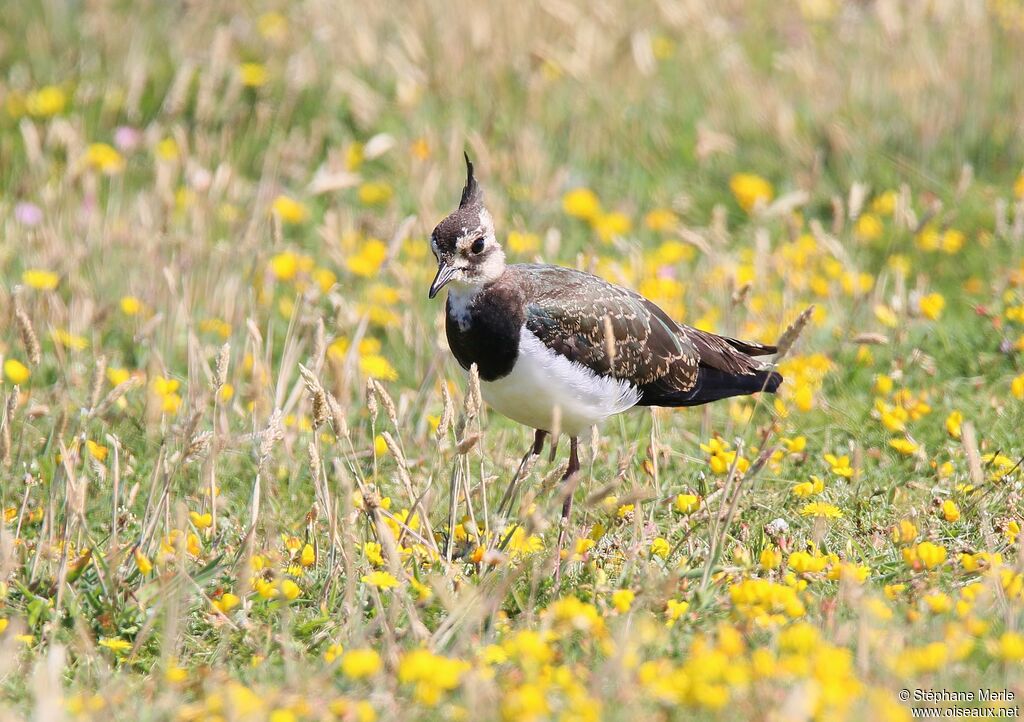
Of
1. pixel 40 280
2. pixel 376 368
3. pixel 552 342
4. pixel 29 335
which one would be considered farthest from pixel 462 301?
pixel 40 280

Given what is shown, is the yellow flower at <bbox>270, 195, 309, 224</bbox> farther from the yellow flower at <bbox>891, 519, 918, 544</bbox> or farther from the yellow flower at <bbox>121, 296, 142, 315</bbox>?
the yellow flower at <bbox>891, 519, 918, 544</bbox>

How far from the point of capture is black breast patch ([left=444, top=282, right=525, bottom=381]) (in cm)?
475

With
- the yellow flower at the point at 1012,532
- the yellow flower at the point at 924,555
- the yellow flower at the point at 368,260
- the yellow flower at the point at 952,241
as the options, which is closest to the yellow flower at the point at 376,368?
the yellow flower at the point at 368,260

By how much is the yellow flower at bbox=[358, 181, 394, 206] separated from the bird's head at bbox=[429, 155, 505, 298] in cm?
290

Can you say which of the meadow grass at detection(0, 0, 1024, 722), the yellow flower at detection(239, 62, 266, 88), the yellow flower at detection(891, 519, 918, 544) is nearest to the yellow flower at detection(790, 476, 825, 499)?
the meadow grass at detection(0, 0, 1024, 722)

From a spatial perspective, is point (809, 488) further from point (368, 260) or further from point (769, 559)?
point (368, 260)

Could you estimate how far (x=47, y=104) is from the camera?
27.3 feet

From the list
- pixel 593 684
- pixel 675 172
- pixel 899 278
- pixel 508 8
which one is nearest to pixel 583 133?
pixel 675 172

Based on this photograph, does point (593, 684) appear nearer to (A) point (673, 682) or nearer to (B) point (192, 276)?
(A) point (673, 682)

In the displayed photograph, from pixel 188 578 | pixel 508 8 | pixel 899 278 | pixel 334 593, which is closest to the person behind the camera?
pixel 188 578

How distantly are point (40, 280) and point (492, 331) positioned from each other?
2315 mm

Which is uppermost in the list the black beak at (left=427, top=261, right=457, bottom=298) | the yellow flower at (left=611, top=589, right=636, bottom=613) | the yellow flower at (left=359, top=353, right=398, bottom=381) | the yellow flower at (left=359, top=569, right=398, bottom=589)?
the black beak at (left=427, top=261, right=457, bottom=298)

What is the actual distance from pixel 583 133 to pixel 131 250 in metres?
2.91

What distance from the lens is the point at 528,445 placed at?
5777 millimetres
